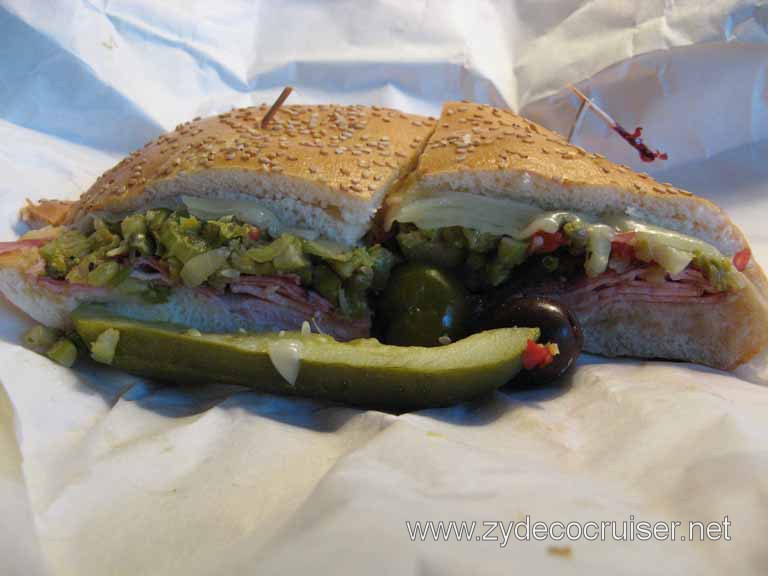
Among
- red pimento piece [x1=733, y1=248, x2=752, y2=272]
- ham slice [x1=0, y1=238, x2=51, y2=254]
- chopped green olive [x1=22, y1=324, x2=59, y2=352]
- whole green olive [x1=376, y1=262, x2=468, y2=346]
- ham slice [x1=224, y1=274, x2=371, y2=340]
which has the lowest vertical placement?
chopped green olive [x1=22, y1=324, x2=59, y2=352]

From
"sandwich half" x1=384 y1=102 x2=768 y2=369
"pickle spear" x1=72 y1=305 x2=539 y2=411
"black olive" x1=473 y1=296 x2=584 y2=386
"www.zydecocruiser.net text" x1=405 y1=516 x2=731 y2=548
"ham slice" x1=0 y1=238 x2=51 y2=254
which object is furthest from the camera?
"ham slice" x1=0 y1=238 x2=51 y2=254

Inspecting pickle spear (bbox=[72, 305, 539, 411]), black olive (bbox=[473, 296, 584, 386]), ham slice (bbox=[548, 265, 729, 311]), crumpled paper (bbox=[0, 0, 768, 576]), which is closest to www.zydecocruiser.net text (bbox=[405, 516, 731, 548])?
crumpled paper (bbox=[0, 0, 768, 576])

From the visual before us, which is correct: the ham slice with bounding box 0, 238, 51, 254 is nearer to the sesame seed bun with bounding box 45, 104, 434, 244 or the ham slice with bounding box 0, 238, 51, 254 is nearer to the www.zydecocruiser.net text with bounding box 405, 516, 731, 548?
the sesame seed bun with bounding box 45, 104, 434, 244

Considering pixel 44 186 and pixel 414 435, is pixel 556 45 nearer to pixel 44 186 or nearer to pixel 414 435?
pixel 44 186

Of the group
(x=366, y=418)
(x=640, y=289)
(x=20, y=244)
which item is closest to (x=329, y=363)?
(x=366, y=418)

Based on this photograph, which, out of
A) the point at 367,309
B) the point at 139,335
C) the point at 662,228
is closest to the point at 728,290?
the point at 662,228

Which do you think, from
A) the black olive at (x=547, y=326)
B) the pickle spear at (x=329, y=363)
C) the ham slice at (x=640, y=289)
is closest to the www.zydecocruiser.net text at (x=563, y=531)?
the pickle spear at (x=329, y=363)

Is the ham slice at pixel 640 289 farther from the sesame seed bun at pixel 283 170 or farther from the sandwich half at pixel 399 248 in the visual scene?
the sesame seed bun at pixel 283 170
